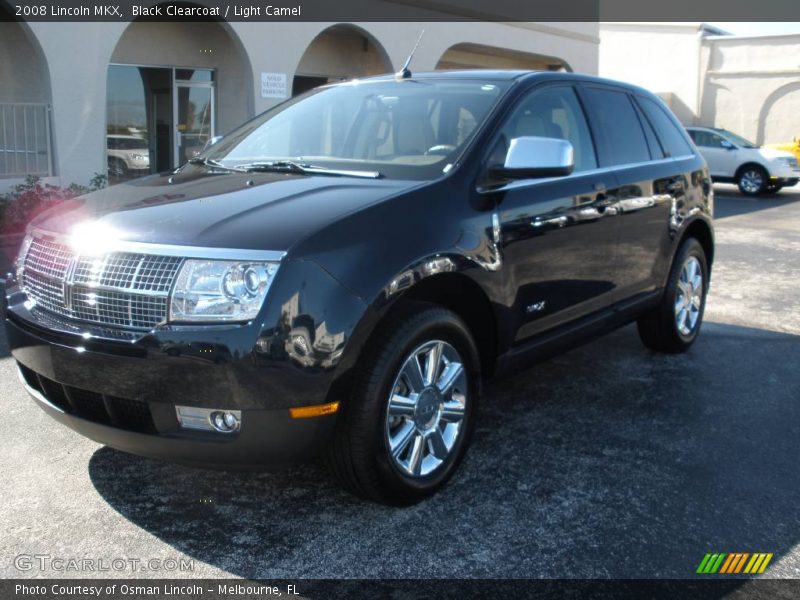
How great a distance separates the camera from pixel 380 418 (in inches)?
130

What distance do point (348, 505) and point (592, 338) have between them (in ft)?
6.51

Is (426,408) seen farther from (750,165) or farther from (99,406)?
(750,165)

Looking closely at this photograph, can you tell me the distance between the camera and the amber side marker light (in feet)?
10.0

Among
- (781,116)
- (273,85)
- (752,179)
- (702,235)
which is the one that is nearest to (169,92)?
(273,85)

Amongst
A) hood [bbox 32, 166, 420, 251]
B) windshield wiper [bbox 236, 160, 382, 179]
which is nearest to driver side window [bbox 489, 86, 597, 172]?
windshield wiper [bbox 236, 160, 382, 179]

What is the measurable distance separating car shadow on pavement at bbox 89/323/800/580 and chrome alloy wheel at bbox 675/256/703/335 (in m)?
1.05

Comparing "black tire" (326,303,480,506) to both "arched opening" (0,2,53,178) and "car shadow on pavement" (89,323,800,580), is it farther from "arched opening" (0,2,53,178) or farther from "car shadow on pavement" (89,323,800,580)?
"arched opening" (0,2,53,178)

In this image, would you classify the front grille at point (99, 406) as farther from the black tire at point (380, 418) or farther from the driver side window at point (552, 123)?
the driver side window at point (552, 123)

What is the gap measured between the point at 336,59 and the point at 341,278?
1605 centimetres

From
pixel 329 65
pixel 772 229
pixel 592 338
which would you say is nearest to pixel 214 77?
pixel 329 65

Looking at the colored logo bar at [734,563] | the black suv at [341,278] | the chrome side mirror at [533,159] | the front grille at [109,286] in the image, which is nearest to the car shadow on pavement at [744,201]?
the black suv at [341,278]

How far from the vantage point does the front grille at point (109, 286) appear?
307cm

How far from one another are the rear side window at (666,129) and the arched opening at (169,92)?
964 centimetres

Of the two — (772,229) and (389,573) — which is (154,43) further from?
(389,573)
